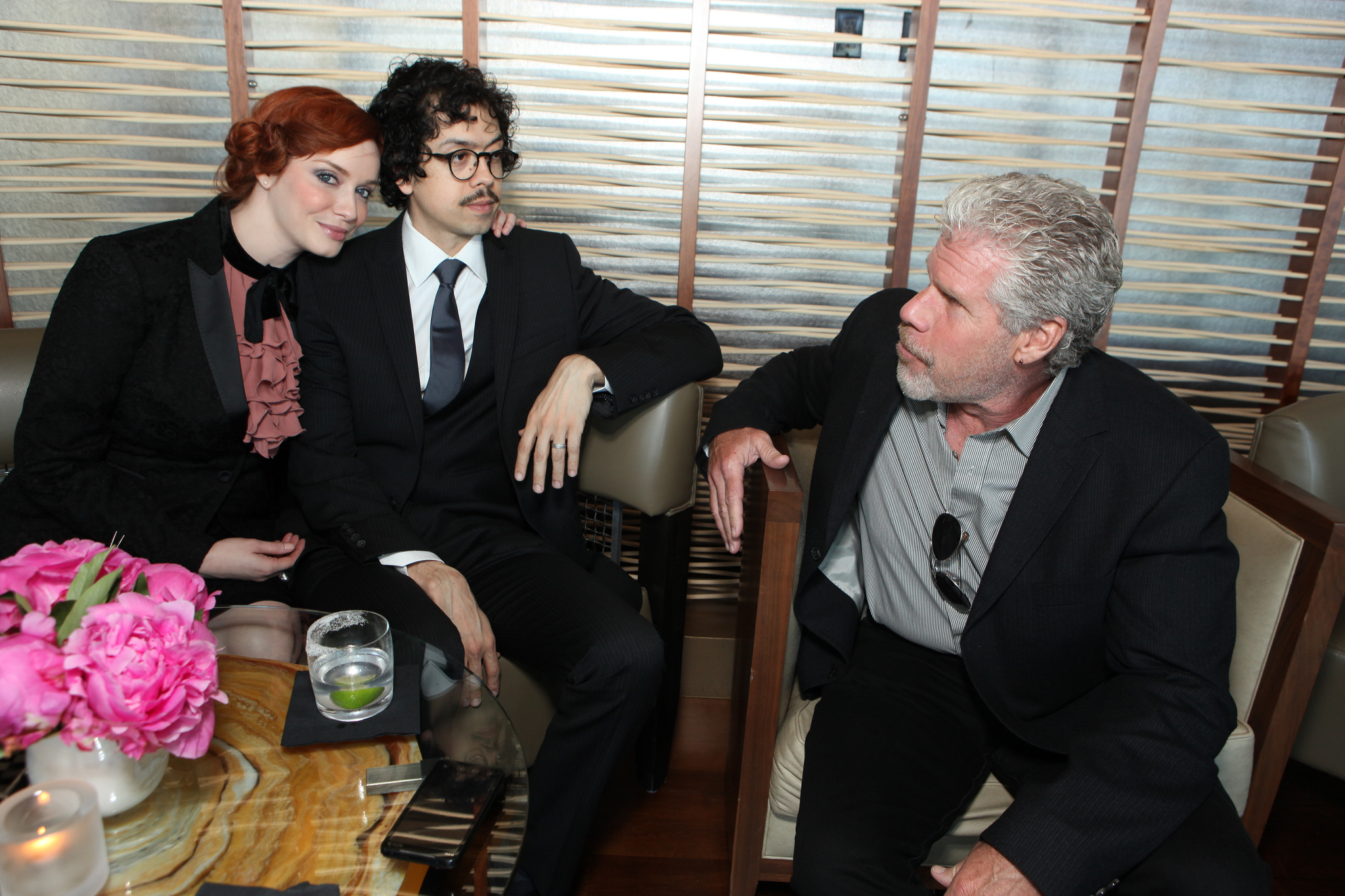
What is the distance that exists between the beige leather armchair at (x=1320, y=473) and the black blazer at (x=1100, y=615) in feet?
2.34

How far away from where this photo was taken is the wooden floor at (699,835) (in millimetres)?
1801

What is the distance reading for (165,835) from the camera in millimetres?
1017

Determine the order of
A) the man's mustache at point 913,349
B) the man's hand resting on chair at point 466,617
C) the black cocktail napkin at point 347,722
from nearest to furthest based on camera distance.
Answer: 1. the black cocktail napkin at point 347,722
2. the man's mustache at point 913,349
3. the man's hand resting on chair at point 466,617

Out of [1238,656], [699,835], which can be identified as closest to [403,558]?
[699,835]

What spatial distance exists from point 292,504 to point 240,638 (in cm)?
64

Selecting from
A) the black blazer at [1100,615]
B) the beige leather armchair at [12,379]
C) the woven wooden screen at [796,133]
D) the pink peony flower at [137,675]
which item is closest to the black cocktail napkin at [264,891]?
the pink peony flower at [137,675]

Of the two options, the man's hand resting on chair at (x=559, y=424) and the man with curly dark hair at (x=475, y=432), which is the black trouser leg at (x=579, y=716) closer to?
the man with curly dark hair at (x=475, y=432)

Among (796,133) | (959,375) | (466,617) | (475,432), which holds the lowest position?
(466,617)

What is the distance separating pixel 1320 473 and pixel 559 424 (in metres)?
1.65

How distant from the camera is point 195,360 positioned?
167 centimetres

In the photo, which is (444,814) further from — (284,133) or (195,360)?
(284,133)

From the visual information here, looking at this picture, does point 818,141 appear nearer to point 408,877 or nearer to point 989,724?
point 989,724

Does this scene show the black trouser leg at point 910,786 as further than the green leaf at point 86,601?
Yes

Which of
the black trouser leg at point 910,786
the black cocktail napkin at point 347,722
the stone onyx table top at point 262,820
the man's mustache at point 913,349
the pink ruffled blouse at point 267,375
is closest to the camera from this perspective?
the stone onyx table top at point 262,820
